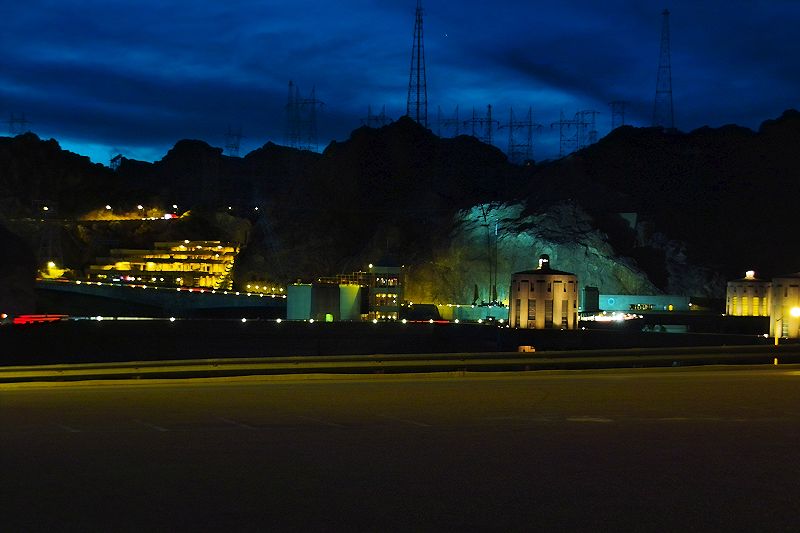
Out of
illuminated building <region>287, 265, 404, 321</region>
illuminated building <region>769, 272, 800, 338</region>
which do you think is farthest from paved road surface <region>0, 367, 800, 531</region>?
illuminated building <region>287, 265, 404, 321</region>

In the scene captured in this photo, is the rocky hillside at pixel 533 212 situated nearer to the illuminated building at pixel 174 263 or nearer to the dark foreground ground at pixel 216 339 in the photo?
the illuminated building at pixel 174 263

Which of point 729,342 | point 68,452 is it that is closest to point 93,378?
point 68,452

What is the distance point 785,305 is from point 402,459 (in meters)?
39.3

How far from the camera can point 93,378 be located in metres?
22.1

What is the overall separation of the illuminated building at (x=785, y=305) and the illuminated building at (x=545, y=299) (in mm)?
11781

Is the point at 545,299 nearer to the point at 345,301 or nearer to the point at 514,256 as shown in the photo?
the point at 345,301

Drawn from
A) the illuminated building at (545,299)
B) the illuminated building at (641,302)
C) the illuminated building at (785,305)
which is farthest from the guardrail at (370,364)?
the illuminated building at (641,302)

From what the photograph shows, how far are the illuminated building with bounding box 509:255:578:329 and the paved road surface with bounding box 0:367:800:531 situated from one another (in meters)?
35.3

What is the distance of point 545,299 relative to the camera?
54.7 meters

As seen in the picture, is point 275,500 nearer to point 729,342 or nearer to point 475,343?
point 729,342

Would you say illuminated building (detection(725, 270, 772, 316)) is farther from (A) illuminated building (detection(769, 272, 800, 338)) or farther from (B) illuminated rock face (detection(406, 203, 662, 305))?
(B) illuminated rock face (detection(406, 203, 662, 305))

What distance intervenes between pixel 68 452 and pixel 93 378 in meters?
11.0

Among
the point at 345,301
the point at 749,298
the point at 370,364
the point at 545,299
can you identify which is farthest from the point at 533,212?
the point at 370,364

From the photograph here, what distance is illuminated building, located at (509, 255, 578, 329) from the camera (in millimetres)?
54219
